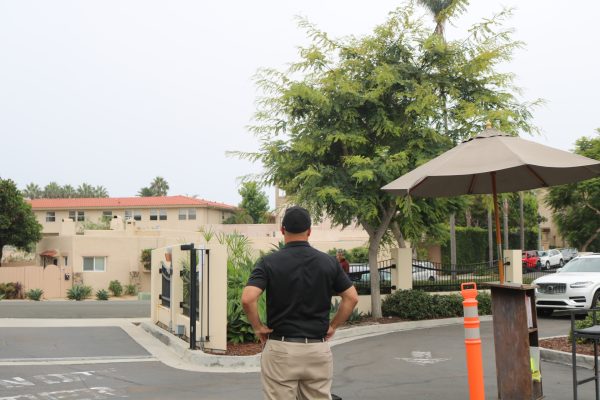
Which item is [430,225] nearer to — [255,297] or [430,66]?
[430,66]

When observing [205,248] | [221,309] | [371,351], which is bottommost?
[371,351]

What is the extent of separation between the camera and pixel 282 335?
15.8ft

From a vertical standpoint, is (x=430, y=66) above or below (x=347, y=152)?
above

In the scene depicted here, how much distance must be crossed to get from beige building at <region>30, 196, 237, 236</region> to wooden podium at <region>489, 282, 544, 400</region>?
70.3 m

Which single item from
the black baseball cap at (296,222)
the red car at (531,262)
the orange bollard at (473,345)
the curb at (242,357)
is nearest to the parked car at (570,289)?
the curb at (242,357)

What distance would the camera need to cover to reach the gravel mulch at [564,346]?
428 inches

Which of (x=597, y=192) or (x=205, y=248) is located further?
(x=597, y=192)

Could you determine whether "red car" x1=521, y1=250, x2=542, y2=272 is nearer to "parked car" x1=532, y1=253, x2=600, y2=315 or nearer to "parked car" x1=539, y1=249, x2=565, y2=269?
"parked car" x1=539, y1=249, x2=565, y2=269

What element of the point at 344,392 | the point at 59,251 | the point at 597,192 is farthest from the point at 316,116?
the point at 59,251

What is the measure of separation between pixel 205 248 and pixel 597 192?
120 ft

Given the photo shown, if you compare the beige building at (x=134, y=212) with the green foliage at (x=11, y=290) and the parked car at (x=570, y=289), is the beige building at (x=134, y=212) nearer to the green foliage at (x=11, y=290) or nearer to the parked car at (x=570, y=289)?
the green foliage at (x=11, y=290)

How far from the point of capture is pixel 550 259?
52875 mm

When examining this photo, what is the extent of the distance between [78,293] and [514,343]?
131 ft

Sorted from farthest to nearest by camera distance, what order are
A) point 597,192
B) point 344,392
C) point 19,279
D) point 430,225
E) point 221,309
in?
point 19,279 → point 597,192 → point 430,225 → point 221,309 → point 344,392
